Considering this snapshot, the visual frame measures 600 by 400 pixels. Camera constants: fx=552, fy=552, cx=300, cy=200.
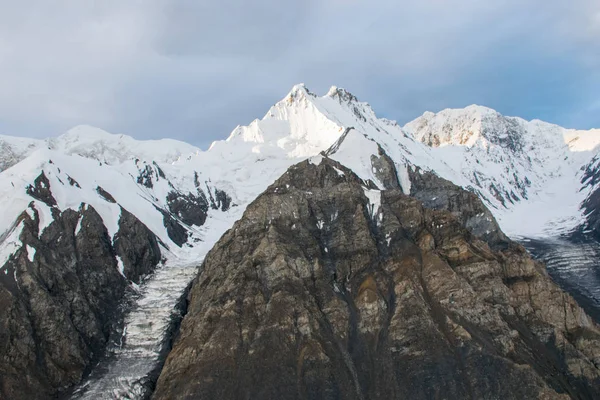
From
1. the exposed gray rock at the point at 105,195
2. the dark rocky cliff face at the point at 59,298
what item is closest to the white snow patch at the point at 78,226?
the dark rocky cliff face at the point at 59,298

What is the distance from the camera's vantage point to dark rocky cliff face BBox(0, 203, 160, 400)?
4343 inches

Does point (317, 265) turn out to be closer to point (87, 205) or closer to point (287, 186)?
point (287, 186)

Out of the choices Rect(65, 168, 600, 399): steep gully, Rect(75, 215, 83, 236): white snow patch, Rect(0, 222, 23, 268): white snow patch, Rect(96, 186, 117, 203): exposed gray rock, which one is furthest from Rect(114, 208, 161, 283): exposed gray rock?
Rect(0, 222, 23, 268): white snow patch

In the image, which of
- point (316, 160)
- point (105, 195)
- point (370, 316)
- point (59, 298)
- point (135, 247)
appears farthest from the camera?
point (316, 160)

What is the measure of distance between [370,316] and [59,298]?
71.5 metres

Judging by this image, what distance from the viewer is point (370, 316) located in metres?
120

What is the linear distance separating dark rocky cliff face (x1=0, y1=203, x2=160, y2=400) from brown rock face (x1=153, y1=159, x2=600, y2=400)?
21.7 metres

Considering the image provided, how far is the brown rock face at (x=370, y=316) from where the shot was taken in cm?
10250

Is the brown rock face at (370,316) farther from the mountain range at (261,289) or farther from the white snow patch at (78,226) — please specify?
the white snow patch at (78,226)

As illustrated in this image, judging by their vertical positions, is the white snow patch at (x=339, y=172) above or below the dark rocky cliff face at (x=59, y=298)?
above

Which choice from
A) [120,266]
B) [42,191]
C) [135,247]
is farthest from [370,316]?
[42,191]

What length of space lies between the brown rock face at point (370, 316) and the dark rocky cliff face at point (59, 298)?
2171cm

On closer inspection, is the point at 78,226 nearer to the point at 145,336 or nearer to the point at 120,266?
the point at 120,266

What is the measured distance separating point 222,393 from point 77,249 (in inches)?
2637
